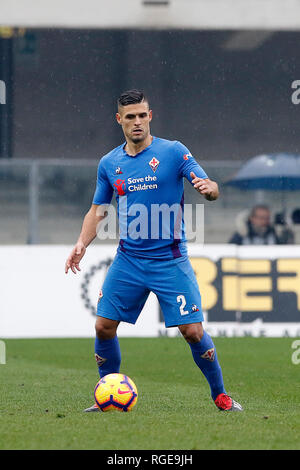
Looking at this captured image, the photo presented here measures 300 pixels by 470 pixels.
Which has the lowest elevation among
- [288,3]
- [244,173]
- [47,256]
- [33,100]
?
[47,256]

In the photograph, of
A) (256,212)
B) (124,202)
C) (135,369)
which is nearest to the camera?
(124,202)

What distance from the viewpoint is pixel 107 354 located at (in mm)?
6531

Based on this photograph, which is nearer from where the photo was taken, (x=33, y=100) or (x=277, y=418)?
(x=277, y=418)

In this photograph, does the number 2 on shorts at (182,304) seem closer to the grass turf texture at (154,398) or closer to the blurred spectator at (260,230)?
the grass turf texture at (154,398)

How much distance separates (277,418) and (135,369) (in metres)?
3.49

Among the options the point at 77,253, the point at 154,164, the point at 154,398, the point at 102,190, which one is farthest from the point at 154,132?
the point at 154,164

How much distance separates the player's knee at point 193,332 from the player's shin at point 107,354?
1.74ft

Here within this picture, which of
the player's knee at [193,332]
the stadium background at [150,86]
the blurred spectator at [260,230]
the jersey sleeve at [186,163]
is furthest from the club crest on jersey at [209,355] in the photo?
the stadium background at [150,86]

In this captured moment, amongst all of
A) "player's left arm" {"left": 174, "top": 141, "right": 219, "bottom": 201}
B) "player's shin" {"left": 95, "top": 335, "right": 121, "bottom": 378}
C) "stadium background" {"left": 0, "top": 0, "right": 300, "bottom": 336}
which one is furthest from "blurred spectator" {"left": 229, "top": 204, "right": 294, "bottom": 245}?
"player's left arm" {"left": 174, "top": 141, "right": 219, "bottom": 201}

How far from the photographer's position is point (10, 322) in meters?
12.4

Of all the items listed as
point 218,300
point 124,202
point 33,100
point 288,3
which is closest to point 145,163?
point 124,202

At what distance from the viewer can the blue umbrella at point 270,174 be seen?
14078 millimetres

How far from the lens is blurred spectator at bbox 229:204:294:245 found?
1349cm

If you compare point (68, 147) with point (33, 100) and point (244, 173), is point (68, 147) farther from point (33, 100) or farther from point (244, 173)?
point (244, 173)
